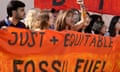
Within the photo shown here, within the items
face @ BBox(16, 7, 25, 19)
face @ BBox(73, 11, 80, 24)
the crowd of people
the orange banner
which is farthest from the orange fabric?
face @ BBox(73, 11, 80, 24)

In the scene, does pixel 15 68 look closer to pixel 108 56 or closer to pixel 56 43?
pixel 56 43

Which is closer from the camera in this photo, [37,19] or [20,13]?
[37,19]

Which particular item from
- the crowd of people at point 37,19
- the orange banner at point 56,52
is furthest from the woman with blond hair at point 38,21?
the orange banner at point 56,52

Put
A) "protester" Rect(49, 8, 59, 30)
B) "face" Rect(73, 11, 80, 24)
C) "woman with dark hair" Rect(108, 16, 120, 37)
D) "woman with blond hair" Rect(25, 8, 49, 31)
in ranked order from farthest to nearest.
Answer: "woman with dark hair" Rect(108, 16, 120, 37) < "face" Rect(73, 11, 80, 24) < "protester" Rect(49, 8, 59, 30) < "woman with blond hair" Rect(25, 8, 49, 31)

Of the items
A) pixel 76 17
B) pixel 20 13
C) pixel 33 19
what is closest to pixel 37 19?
pixel 33 19

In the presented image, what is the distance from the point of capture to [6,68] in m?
4.81

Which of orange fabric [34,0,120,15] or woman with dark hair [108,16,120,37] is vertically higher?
orange fabric [34,0,120,15]

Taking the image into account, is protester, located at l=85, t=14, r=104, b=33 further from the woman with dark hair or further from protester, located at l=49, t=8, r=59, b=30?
protester, located at l=49, t=8, r=59, b=30

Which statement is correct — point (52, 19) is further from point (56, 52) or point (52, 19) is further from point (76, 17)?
point (56, 52)

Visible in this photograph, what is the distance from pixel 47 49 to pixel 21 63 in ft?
1.12

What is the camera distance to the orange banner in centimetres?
492

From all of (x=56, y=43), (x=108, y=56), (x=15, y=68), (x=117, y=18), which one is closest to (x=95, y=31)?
(x=117, y=18)

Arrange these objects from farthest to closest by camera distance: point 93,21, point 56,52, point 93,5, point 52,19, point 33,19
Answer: point 93,21
point 52,19
point 93,5
point 33,19
point 56,52

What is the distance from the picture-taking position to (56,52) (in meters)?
5.27
